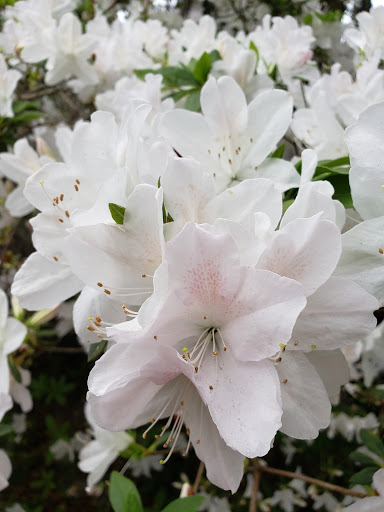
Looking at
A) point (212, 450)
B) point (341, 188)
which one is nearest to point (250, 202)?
point (341, 188)

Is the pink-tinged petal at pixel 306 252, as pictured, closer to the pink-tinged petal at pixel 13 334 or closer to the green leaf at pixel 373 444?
the pink-tinged petal at pixel 13 334

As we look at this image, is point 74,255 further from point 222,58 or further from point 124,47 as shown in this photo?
point 124,47

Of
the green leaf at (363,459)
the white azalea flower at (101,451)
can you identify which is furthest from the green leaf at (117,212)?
the green leaf at (363,459)

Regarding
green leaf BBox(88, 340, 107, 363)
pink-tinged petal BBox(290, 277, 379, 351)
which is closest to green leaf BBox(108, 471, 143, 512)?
green leaf BBox(88, 340, 107, 363)

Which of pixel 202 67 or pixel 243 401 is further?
pixel 202 67

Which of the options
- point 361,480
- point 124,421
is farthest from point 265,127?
point 361,480

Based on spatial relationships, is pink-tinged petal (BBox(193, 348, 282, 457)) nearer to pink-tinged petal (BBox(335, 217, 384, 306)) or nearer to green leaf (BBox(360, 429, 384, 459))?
pink-tinged petal (BBox(335, 217, 384, 306))

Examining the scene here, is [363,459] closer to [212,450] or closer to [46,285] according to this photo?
[212,450]
